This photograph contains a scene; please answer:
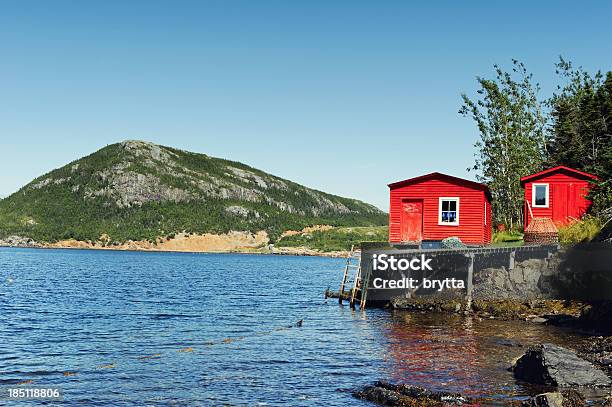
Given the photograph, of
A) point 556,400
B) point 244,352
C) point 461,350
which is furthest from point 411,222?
point 556,400

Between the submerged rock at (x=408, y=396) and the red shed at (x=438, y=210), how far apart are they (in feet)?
99.6

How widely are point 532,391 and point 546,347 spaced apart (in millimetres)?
2268

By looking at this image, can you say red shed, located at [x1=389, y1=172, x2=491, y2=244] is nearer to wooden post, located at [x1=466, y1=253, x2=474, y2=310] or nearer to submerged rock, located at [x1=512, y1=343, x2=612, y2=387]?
wooden post, located at [x1=466, y1=253, x2=474, y2=310]

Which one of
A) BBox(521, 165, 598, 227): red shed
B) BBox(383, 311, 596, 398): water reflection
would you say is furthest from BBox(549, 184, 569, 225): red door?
BBox(383, 311, 596, 398): water reflection

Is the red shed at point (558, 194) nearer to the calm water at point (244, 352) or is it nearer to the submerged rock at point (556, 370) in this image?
the calm water at point (244, 352)

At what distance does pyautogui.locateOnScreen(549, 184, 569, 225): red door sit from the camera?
49625 mm

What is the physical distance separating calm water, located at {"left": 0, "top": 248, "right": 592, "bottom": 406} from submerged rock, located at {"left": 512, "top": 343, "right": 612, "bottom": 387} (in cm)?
86

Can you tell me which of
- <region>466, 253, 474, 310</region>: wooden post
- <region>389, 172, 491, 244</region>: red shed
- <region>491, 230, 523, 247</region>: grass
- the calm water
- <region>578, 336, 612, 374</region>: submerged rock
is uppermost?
<region>389, 172, 491, 244</region>: red shed

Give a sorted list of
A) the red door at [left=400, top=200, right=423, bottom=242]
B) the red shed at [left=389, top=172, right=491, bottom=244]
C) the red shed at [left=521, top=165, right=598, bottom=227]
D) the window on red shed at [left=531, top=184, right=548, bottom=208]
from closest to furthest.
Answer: the red shed at [left=389, top=172, right=491, bottom=244]
the red shed at [left=521, top=165, right=598, bottom=227]
the red door at [left=400, top=200, right=423, bottom=242]
the window on red shed at [left=531, top=184, right=548, bottom=208]

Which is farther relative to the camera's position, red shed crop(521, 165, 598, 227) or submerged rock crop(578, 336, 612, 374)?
red shed crop(521, 165, 598, 227)

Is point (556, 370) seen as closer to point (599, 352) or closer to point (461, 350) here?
point (599, 352)

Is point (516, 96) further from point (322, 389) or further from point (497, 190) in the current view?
point (322, 389)

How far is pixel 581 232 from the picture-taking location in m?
39.4

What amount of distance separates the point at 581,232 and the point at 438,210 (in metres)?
12.3
